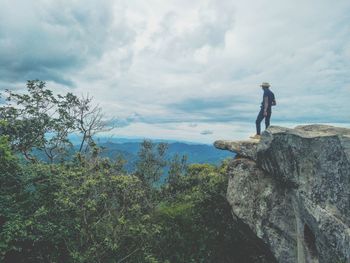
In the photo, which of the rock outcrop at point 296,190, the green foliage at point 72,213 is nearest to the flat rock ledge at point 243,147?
the rock outcrop at point 296,190

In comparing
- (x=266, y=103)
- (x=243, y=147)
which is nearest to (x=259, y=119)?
(x=266, y=103)

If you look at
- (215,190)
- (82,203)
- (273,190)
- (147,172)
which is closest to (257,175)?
(273,190)

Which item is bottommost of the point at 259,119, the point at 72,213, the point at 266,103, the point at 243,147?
the point at 72,213

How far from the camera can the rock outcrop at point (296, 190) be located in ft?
44.9

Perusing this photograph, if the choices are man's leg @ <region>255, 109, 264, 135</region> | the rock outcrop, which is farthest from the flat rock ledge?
man's leg @ <region>255, 109, 264, 135</region>

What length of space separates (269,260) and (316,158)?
8.58 meters

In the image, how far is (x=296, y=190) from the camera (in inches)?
654

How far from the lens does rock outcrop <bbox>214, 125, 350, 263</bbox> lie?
13695mm

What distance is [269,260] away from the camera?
21250 millimetres

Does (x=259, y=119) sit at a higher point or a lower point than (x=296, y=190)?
higher

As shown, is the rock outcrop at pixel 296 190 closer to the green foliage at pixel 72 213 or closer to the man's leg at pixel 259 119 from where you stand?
the man's leg at pixel 259 119

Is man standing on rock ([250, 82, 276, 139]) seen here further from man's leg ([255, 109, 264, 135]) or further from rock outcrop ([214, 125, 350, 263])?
rock outcrop ([214, 125, 350, 263])

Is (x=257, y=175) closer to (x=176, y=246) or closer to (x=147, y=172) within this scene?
(x=176, y=246)

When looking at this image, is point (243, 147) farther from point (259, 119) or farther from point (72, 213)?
point (72, 213)
